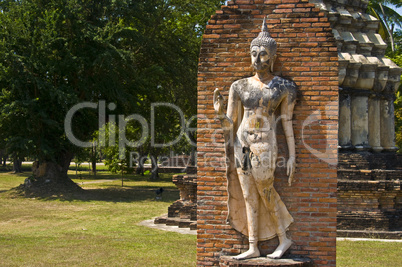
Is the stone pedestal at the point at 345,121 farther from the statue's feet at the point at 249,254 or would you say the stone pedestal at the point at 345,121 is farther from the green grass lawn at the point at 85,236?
the statue's feet at the point at 249,254

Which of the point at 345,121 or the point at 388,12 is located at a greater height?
the point at 388,12

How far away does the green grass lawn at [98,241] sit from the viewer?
354 inches

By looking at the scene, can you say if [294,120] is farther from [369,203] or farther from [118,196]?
[118,196]

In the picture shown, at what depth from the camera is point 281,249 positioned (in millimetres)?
6500

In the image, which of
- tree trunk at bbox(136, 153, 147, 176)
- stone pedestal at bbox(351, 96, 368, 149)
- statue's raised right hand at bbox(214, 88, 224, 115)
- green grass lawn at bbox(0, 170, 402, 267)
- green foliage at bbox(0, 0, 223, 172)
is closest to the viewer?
statue's raised right hand at bbox(214, 88, 224, 115)

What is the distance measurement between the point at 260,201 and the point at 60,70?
15.5 m

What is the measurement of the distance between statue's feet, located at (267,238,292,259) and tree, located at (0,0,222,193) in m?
14.6

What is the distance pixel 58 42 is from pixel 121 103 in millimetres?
4269

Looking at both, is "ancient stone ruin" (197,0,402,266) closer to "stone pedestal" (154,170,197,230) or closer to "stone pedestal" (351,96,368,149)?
"stone pedestal" (154,170,197,230)

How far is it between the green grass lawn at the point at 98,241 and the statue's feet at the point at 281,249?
2642mm

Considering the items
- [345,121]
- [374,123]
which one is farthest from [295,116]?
[374,123]

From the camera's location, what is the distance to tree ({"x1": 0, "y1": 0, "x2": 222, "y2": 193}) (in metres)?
19.4

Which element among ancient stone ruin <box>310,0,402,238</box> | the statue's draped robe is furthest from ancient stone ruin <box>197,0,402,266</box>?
ancient stone ruin <box>310,0,402,238</box>

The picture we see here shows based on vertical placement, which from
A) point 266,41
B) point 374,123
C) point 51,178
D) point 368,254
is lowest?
point 368,254
